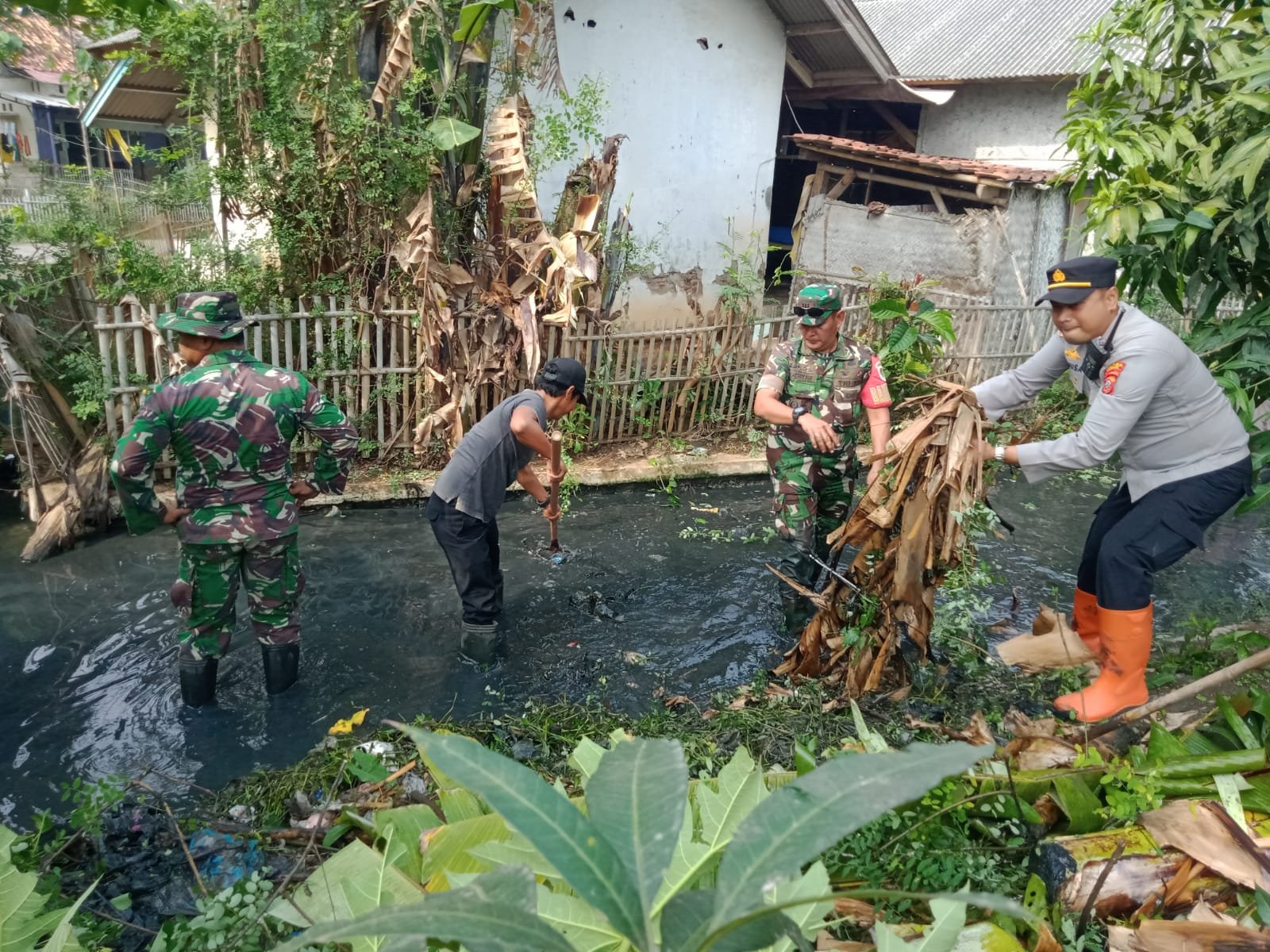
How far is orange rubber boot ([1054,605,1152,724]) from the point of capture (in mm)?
3961

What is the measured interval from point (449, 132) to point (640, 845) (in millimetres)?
6927

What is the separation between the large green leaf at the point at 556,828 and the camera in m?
1.07

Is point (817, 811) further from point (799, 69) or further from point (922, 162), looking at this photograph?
point (799, 69)

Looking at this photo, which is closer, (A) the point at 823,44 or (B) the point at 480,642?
(B) the point at 480,642

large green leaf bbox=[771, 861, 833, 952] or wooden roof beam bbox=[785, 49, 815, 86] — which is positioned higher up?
wooden roof beam bbox=[785, 49, 815, 86]

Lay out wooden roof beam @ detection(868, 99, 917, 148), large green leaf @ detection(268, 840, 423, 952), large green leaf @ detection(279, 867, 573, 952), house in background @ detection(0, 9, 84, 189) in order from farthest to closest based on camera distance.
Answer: house in background @ detection(0, 9, 84, 189) → wooden roof beam @ detection(868, 99, 917, 148) → large green leaf @ detection(268, 840, 423, 952) → large green leaf @ detection(279, 867, 573, 952)

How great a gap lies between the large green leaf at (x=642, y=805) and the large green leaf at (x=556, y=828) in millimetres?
18

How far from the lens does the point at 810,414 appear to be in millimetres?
5039

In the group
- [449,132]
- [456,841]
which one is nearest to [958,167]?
[449,132]

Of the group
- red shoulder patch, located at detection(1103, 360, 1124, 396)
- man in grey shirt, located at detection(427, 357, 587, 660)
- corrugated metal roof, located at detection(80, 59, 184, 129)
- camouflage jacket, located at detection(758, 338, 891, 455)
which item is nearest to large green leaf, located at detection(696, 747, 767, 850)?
red shoulder patch, located at detection(1103, 360, 1124, 396)

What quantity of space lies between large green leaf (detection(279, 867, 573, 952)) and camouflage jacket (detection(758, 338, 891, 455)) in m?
4.22

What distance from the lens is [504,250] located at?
7.75 metres

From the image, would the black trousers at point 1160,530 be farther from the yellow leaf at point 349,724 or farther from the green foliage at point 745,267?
the green foliage at point 745,267

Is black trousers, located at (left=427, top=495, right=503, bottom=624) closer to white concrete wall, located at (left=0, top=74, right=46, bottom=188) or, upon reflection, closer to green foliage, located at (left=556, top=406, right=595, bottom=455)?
green foliage, located at (left=556, top=406, right=595, bottom=455)
